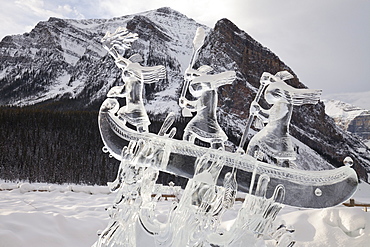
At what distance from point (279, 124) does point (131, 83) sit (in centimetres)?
137

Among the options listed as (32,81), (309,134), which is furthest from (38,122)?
(32,81)

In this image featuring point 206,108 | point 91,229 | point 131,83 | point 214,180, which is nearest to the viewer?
point 214,180

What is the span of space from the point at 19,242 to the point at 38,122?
21601mm

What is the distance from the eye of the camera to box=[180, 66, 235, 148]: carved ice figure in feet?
8.09

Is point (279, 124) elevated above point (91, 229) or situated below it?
above

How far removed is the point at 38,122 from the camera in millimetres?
22047

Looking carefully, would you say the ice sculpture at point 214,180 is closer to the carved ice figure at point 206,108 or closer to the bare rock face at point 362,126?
the carved ice figure at point 206,108

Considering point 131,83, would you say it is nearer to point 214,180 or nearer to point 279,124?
point 214,180

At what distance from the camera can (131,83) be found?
2.66 metres

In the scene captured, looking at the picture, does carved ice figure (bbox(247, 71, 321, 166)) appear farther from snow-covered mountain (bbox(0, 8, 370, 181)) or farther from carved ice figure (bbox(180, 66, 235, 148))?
snow-covered mountain (bbox(0, 8, 370, 181))

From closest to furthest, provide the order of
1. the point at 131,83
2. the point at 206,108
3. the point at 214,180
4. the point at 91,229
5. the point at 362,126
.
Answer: the point at 214,180 < the point at 206,108 < the point at 131,83 < the point at 91,229 < the point at 362,126

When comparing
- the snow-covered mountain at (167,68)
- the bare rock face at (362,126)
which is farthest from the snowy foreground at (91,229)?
the bare rock face at (362,126)

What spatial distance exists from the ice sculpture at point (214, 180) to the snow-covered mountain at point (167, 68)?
75.3 feet

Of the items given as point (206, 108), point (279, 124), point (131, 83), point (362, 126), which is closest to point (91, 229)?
point (131, 83)
